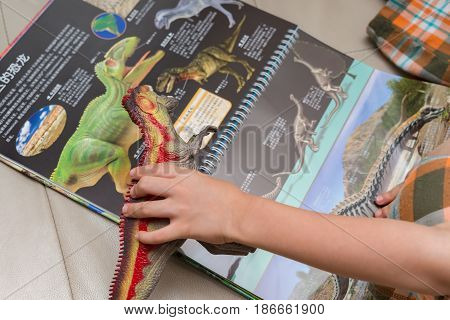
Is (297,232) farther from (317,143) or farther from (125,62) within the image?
(125,62)

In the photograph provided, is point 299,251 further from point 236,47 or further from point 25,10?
point 25,10

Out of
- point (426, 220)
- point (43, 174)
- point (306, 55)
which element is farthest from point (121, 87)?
point (426, 220)

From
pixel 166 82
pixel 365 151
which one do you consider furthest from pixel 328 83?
pixel 166 82

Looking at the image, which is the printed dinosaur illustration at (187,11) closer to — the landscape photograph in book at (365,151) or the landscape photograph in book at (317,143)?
the landscape photograph in book at (317,143)

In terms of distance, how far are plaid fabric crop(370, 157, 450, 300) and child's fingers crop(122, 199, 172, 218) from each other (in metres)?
0.22

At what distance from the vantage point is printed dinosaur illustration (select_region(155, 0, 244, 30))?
0.70 m

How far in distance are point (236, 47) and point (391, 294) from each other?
0.38m

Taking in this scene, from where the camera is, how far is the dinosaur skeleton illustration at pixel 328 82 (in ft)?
2.23

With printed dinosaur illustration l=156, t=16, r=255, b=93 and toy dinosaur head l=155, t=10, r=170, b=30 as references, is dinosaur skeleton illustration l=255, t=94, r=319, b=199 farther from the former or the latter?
toy dinosaur head l=155, t=10, r=170, b=30

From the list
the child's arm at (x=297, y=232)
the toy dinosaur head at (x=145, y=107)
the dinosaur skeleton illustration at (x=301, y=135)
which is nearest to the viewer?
the child's arm at (x=297, y=232)

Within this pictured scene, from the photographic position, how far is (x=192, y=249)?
57 cm

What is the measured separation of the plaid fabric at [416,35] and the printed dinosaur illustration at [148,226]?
1.17 ft

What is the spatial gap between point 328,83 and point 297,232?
0.32 m

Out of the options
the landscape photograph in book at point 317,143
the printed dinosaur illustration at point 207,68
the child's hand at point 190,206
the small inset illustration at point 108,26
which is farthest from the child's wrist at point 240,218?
the small inset illustration at point 108,26
